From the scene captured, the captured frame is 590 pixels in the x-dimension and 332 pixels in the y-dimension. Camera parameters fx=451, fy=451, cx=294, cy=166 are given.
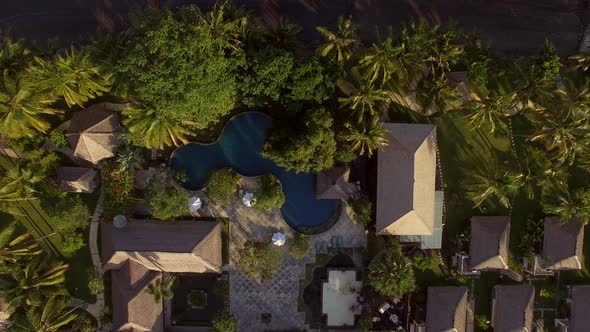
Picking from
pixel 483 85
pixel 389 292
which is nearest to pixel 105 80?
pixel 389 292

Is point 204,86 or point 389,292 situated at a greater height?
point 204,86

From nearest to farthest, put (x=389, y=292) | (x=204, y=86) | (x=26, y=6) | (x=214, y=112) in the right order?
(x=204, y=86) < (x=214, y=112) < (x=389, y=292) < (x=26, y=6)

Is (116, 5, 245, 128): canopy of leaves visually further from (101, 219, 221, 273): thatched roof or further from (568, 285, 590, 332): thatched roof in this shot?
(568, 285, 590, 332): thatched roof

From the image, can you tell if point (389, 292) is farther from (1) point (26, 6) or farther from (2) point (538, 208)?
(1) point (26, 6)

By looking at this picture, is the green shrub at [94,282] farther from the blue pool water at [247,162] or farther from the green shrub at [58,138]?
the green shrub at [58,138]

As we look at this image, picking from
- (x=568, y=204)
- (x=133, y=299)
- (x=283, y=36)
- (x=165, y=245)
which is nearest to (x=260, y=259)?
(x=165, y=245)

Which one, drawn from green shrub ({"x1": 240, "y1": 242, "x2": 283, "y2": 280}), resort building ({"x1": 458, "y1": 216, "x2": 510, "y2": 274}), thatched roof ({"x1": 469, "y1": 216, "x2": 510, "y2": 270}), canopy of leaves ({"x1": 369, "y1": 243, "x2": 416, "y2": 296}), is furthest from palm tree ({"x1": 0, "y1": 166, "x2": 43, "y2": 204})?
thatched roof ({"x1": 469, "y1": 216, "x2": 510, "y2": 270})

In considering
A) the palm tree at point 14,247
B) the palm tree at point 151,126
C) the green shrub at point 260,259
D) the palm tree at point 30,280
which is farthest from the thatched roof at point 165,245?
the palm tree at point 151,126
